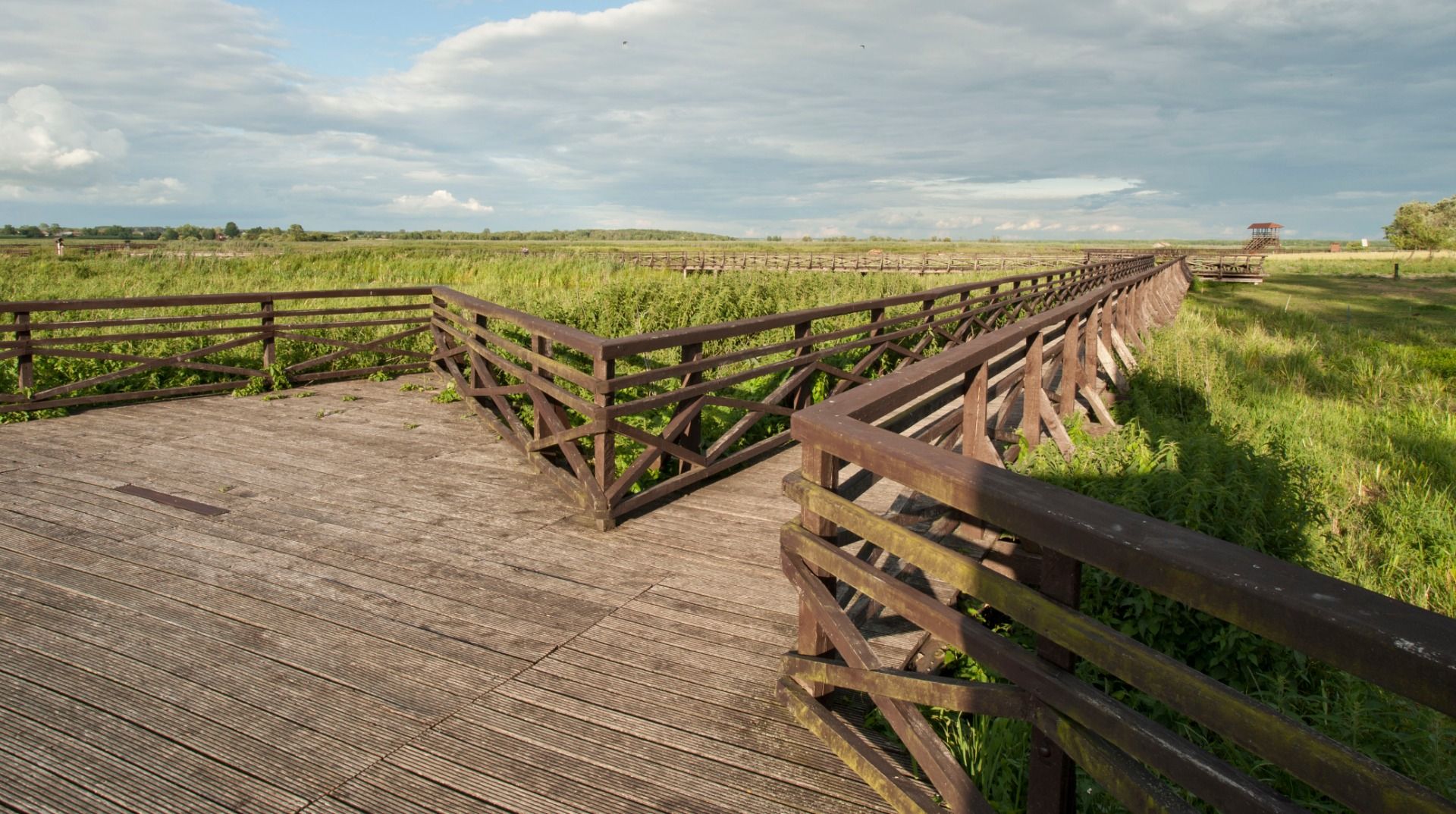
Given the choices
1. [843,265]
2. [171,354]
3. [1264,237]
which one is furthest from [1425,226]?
[171,354]

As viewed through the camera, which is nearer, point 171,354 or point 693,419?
point 693,419

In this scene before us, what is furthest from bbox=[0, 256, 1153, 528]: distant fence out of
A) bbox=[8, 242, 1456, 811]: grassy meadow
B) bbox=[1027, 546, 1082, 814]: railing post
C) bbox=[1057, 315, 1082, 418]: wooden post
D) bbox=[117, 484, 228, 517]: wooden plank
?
bbox=[1027, 546, 1082, 814]: railing post

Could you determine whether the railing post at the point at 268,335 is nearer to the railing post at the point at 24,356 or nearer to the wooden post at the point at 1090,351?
the railing post at the point at 24,356

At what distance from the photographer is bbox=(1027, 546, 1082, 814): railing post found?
2029 millimetres

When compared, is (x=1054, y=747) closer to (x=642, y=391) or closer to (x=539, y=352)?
(x=539, y=352)

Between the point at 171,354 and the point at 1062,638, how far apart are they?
37.0 feet

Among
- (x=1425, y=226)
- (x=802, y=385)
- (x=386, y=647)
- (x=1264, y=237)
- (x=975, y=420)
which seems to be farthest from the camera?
(x=1264, y=237)

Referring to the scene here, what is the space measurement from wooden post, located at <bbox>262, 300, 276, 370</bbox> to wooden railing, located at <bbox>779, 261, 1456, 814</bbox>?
860cm

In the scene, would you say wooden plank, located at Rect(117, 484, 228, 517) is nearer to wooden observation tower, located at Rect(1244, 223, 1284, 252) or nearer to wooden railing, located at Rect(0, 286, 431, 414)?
wooden railing, located at Rect(0, 286, 431, 414)

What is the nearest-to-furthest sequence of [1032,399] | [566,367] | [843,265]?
[566,367], [1032,399], [843,265]

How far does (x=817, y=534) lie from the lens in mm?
2924

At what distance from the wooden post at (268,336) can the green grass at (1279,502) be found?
8744 millimetres

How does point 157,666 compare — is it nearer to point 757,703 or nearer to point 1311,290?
point 757,703

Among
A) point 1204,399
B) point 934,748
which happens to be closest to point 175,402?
point 934,748
